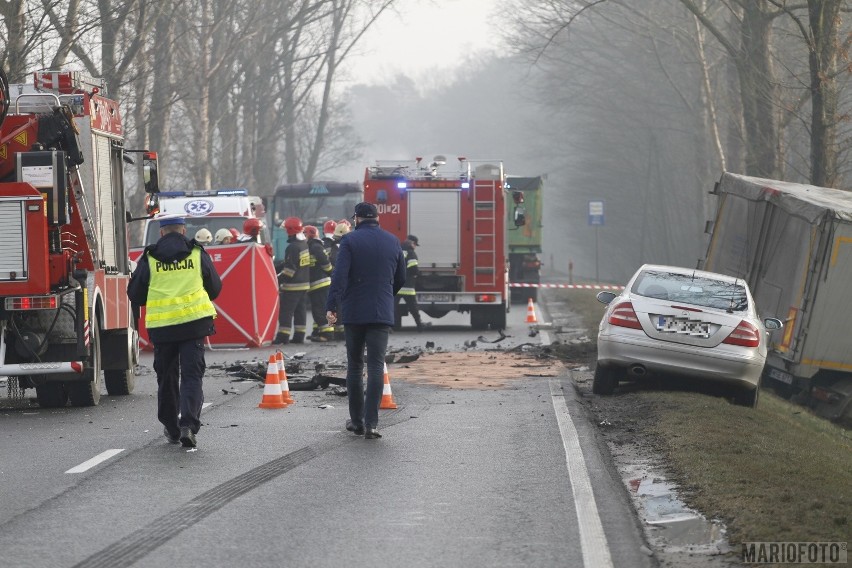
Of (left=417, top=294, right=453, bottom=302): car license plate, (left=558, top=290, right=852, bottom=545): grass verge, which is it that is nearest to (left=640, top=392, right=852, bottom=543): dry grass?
(left=558, top=290, right=852, bottom=545): grass verge

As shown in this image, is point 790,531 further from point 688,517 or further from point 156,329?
point 156,329

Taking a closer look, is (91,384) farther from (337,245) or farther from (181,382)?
(337,245)

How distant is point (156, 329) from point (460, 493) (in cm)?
311

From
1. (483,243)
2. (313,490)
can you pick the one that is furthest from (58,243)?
(483,243)

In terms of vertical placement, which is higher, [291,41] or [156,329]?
[291,41]

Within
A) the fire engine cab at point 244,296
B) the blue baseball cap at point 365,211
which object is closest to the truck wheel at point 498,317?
the fire engine cab at point 244,296

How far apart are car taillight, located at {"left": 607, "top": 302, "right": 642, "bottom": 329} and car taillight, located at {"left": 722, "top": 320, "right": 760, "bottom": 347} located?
917mm

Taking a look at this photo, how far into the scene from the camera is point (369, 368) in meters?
11.2

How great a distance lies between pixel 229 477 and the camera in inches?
362

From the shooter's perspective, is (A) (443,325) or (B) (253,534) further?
(A) (443,325)

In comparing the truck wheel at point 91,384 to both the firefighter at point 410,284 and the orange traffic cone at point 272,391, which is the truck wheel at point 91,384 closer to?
the orange traffic cone at point 272,391

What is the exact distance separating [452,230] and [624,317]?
37.2 feet

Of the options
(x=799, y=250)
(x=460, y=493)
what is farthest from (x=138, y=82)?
(x=460, y=493)

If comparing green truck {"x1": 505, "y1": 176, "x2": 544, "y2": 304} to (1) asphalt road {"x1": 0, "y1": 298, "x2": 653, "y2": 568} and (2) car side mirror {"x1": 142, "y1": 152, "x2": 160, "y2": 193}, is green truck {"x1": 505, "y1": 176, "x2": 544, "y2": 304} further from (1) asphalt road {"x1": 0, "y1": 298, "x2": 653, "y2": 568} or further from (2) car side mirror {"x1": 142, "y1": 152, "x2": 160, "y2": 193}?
(1) asphalt road {"x1": 0, "y1": 298, "x2": 653, "y2": 568}
